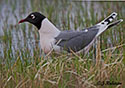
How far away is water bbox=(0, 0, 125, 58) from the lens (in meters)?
6.25

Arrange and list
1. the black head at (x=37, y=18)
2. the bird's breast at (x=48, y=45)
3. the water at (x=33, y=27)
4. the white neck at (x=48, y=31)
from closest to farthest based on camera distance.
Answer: the bird's breast at (x=48, y=45) → the white neck at (x=48, y=31) → the black head at (x=37, y=18) → the water at (x=33, y=27)

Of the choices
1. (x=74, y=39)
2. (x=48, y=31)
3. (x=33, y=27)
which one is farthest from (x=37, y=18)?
(x=33, y=27)

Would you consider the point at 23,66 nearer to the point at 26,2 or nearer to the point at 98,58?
the point at 98,58

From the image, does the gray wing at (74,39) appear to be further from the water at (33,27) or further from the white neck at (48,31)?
the water at (33,27)

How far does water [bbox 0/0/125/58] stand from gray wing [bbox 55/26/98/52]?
1.42 ft

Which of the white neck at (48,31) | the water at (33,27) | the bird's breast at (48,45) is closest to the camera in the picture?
the bird's breast at (48,45)

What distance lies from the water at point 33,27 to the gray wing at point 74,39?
17.1 inches

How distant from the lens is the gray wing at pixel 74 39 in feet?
17.4

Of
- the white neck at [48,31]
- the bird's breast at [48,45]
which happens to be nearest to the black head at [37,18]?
the white neck at [48,31]

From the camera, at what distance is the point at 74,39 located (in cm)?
536

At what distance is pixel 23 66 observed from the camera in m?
5.00

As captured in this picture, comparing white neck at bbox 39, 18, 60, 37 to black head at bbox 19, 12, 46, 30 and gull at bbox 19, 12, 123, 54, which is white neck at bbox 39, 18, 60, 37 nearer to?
gull at bbox 19, 12, 123, 54

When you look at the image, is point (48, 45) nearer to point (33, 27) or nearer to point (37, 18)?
point (37, 18)

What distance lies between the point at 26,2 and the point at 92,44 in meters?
4.66
